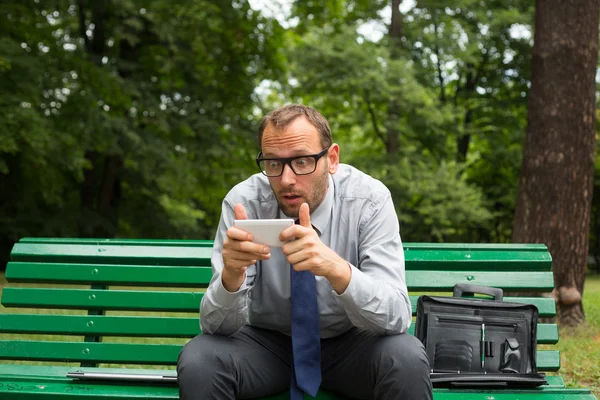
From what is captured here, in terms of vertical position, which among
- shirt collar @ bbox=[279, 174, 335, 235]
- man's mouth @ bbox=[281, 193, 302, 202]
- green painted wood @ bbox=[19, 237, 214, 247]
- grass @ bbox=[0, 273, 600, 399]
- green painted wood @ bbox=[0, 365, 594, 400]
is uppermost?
man's mouth @ bbox=[281, 193, 302, 202]

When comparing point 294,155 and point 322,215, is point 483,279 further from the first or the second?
point 294,155

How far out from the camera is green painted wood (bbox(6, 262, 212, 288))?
385cm

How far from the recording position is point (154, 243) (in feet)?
13.1

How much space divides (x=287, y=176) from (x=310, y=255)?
49 cm

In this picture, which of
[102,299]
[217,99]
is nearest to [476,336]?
[102,299]

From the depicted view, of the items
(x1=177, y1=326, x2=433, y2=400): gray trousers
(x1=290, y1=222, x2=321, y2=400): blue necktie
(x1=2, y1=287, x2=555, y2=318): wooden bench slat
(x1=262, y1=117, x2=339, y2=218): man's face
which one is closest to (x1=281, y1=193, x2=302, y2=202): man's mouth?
(x1=262, y1=117, x2=339, y2=218): man's face

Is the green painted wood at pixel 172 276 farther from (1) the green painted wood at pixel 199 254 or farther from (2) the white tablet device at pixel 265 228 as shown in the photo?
(2) the white tablet device at pixel 265 228

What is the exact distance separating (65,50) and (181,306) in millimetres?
11332

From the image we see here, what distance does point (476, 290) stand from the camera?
3506 mm

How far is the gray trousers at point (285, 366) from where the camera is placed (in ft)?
9.02

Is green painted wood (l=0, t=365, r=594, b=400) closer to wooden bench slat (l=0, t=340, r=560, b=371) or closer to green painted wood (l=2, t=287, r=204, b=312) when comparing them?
wooden bench slat (l=0, t=340, r=560, b=371)

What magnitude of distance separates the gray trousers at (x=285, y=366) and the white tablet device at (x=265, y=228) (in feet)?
1.74

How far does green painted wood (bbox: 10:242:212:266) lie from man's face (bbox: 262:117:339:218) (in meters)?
0.93

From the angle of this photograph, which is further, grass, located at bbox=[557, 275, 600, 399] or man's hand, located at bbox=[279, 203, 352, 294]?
grass, located at bbox=[557, 275, 600, 399]
